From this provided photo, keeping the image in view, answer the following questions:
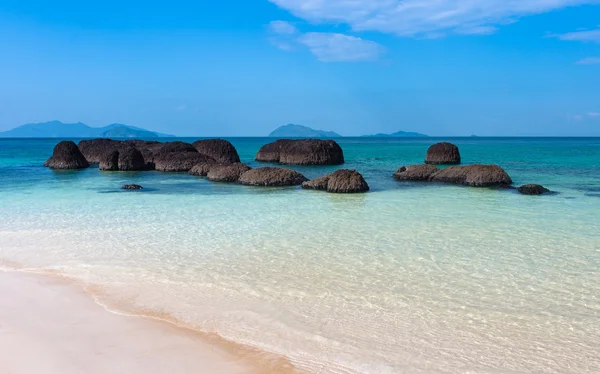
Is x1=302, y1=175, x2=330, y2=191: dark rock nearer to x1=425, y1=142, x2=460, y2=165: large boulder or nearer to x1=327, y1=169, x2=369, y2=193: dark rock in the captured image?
x1=327, y1=169, x2=369, y2=193: dark rock

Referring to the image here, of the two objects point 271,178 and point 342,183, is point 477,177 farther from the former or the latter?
point 271,178

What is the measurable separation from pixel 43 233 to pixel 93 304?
18.7 feet

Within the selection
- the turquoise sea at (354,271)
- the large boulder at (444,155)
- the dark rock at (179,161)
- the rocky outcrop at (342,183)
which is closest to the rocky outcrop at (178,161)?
the dark rock at (179,161)

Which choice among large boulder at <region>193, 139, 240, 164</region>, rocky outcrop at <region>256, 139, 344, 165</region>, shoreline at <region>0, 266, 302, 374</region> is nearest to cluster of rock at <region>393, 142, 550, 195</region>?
rocky outcrop at <region>256, 139, 344, 165</region>

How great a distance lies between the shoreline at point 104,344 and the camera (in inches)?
198

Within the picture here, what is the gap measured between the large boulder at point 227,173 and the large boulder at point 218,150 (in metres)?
11.3

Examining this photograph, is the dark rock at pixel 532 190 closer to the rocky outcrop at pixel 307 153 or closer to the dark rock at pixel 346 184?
the dark rock at pixel 346 184

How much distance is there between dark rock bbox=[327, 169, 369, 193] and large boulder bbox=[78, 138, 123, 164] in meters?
24.1

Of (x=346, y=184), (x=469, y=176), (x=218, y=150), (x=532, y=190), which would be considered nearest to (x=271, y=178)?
(x=346, y=184)

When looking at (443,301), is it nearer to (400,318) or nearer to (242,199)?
(400,318)

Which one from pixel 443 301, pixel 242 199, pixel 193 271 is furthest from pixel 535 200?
pixel 193 271

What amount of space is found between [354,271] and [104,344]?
13.8 ft

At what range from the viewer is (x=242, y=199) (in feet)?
57.3

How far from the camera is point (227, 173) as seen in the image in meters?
23.3
